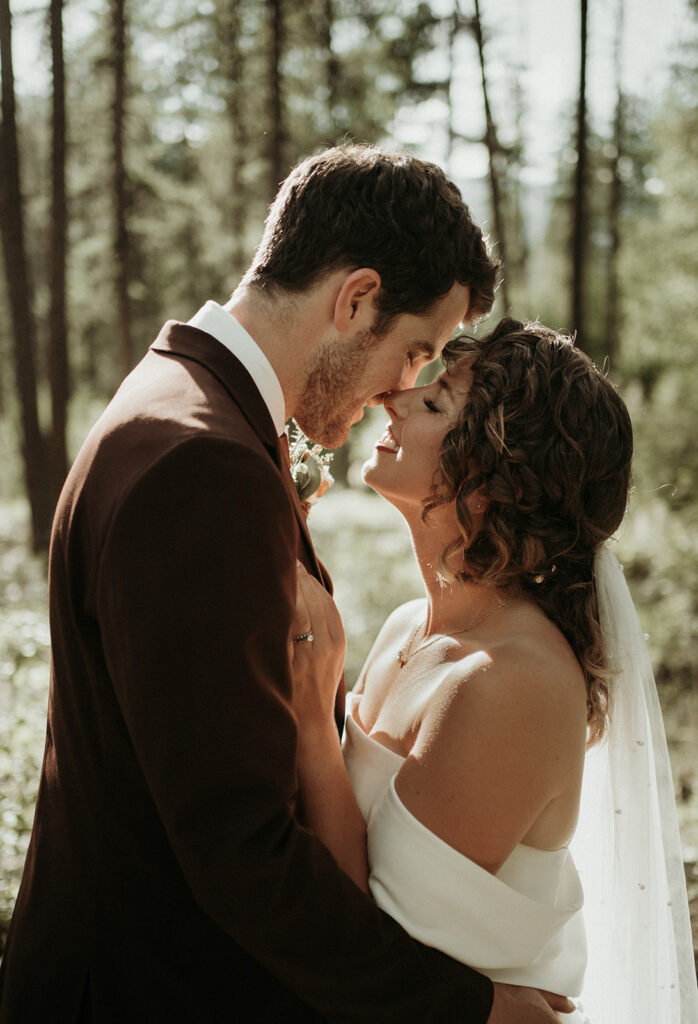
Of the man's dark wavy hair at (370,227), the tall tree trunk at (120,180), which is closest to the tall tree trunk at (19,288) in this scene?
the man's dark wavy hair at (370,227)

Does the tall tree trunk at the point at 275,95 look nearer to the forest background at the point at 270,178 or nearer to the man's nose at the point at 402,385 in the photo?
the forest background at the point at 270,178

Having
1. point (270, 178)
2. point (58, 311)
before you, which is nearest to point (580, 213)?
point (270, 178)

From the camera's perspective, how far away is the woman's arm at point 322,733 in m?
1.98

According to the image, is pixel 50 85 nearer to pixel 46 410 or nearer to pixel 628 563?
pixel 628 563

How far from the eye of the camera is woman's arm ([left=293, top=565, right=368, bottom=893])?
1976 mm

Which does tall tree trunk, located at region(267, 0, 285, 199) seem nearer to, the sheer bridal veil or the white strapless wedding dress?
the sheer bridal veil

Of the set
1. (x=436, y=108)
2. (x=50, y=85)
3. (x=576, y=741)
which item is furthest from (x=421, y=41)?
(x=576, y=741)

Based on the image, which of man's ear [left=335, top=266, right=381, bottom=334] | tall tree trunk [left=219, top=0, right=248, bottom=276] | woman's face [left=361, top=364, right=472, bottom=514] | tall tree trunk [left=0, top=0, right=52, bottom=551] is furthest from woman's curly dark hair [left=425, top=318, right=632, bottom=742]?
tall tree trunk [left=219, top=0, right=248, bottom=276]

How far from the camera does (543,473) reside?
93.3 inches

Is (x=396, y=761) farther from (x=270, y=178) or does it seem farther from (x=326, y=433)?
(x=270, y=178)

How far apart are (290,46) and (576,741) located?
1128 cm

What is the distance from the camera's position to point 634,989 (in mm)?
2473

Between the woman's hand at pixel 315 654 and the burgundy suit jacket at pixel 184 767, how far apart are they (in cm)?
38

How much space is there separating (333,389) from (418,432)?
0.33 metres
